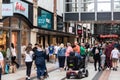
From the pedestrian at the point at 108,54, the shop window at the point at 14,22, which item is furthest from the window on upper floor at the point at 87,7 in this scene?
the shop window at the point at 14,22

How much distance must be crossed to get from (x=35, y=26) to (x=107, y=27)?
77296 mm

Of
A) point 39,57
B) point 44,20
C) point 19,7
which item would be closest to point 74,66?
point 39,57

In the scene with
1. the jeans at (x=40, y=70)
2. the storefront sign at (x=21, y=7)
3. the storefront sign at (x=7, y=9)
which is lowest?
the jeans at (x=40, y=70)

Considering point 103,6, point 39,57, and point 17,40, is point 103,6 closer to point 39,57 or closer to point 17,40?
point 17,40

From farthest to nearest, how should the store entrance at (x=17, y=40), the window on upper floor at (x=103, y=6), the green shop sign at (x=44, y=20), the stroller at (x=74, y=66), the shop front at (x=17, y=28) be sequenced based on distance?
the window on upper floor at (x=103, y=6) → the green shop sign at (x=44, y=20) → the store entrance at (x=17, y=40) → the shop front at (x=17, y=28) → the stroller at (x=74, y=66)

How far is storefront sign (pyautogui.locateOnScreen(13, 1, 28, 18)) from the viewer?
1007 inches

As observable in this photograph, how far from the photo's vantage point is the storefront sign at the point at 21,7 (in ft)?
83.9

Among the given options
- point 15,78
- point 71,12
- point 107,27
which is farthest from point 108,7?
point 107,27

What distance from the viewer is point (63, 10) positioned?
4481 centimetres

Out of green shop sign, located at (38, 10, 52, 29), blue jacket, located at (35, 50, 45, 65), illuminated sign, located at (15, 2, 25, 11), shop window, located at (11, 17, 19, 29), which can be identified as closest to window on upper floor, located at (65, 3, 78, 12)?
green shop sign, located at (38, 10, 52, 29)

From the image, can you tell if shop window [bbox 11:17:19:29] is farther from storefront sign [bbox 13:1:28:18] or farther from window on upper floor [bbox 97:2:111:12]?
window on upper floor [bbox 97:2:111:12]

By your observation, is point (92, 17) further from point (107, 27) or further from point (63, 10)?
point (107, 27)

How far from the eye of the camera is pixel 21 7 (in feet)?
88.5

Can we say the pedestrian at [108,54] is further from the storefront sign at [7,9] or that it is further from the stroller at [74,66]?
the storefront sign at [7,9]
